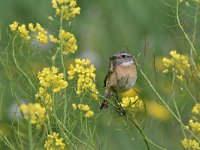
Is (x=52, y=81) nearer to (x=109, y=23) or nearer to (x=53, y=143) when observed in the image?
(x=53, y=143)

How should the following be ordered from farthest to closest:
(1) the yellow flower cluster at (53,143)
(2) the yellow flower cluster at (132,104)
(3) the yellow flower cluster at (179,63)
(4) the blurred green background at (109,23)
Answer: (4) the blurred green background at (109,23)
(3) the yellow flower cluster at (179,63)
(2) the yellow flower cluster at (132,104)
(1) the yellow flower cluster at (53,143)

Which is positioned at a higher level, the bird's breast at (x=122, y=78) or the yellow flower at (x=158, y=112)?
the bird's breast at (x=122, y=78)

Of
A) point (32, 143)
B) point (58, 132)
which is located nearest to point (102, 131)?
point (58, 132)

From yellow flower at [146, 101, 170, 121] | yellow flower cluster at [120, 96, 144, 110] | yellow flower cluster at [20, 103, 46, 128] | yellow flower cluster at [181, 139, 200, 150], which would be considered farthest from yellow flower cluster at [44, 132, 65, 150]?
yellow flower at [146, 101, 170, 121]

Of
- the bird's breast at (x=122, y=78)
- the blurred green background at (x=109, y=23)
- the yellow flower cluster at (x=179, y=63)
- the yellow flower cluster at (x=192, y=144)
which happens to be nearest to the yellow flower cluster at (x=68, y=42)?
the bird's breast at (x=122, y=78)

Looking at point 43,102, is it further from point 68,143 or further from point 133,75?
point 133,75

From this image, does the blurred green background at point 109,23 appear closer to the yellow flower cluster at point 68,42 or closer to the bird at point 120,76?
the bird at point 120,76

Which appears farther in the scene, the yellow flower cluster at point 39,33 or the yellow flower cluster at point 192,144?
the yellow flower cluster at point 39,33

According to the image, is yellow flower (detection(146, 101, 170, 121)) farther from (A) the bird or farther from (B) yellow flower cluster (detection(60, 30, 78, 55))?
(B) yellow flower cluster (detection(60, 30, 78, 55))
